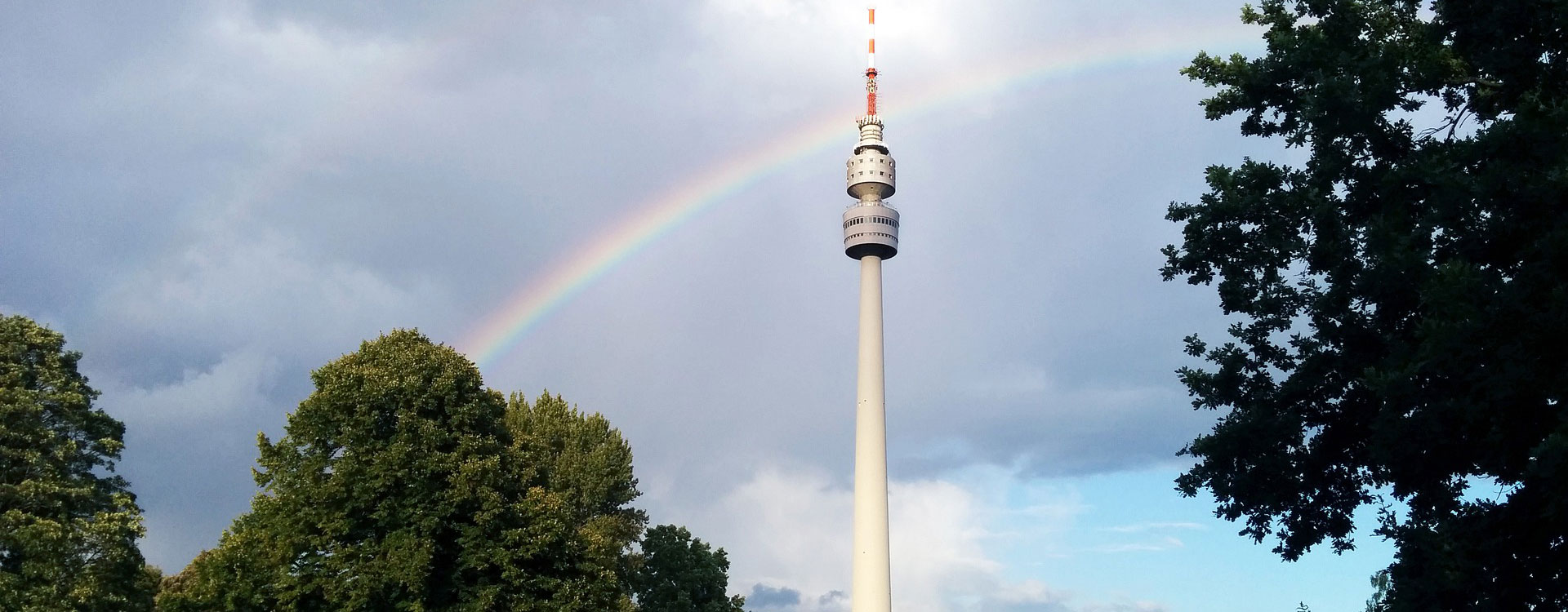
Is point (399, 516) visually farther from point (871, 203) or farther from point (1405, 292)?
point (871, 203)

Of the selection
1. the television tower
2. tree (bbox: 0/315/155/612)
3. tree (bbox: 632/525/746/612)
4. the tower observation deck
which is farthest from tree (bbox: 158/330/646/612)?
the tower observation deck

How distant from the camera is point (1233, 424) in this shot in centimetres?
2647

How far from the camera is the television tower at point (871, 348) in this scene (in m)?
108

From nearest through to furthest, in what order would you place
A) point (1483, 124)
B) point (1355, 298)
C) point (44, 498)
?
point (1483, 124)
point (1355, 298)
point (44, 498)

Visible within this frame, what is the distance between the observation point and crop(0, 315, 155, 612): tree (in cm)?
3853

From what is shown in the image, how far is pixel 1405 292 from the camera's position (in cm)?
2230

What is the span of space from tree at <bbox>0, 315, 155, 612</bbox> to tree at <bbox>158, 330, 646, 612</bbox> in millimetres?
2911

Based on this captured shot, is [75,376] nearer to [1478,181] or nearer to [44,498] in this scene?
[44,498]

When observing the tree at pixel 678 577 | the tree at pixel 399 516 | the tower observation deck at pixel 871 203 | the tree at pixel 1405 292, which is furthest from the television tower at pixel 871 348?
the tree at pixel 1405 292

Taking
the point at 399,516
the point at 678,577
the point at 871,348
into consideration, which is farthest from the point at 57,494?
the point at 871,348

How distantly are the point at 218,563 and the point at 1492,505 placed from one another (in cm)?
3984

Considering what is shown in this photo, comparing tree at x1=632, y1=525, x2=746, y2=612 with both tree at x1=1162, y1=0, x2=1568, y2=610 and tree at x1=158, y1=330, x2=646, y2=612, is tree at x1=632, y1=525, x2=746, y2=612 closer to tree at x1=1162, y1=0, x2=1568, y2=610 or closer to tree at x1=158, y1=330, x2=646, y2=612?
tree at x1=158, y1=330, x2=646, y2=612

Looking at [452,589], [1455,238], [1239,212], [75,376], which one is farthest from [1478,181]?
[75,376]

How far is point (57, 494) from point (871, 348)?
84879 mm
